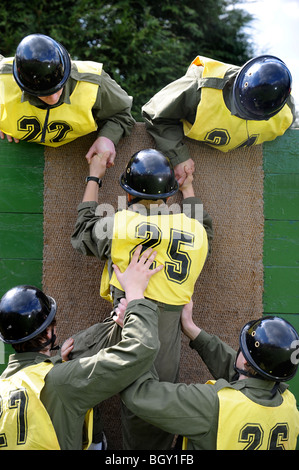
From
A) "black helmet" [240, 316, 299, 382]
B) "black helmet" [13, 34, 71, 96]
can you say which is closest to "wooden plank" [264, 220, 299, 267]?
"black helmet" [240, 316, 299, 382]

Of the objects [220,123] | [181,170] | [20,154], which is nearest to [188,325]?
[181,170]

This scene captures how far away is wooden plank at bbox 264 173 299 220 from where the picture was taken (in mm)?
3639

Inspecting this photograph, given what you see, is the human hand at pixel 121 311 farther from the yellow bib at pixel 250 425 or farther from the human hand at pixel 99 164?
the human hand at pixel 99 164

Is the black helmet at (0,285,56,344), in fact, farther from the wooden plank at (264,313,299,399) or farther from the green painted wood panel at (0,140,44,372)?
the wooden plank at (264,313,299,399)

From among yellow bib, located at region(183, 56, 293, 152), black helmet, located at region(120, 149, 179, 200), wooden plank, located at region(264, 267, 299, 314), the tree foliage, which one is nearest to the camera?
black helmet, located at region(120, 149, 179, 200)

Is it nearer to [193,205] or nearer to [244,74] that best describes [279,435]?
[193,205]

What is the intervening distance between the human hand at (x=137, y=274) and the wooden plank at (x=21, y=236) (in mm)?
1003

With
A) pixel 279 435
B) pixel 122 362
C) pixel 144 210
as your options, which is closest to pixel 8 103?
pixel 144 210

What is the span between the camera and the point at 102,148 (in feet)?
11.0

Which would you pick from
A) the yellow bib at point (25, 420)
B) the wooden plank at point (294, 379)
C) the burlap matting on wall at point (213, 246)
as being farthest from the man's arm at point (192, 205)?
the yellow bib at point (25, 420)

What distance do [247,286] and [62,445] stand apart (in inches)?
68.6

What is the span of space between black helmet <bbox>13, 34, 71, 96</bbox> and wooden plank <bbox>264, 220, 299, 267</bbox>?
1.77m

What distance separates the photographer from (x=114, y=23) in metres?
7.61

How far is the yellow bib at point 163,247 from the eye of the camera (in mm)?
2719
